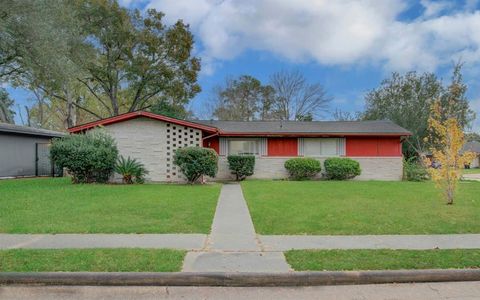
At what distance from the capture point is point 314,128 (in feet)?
71.3

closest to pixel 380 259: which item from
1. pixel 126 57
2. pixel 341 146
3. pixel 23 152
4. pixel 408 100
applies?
pixel 341 146

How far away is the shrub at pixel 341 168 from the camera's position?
19947 millimetres

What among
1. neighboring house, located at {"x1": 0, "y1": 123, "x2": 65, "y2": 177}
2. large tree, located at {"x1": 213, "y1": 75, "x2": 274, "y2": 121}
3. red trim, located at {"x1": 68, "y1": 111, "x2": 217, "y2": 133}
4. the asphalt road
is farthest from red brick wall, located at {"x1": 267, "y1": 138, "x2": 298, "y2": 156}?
large tree, located at {"x1": 213, "y1": 75, "x2": 274, "y2": 121}

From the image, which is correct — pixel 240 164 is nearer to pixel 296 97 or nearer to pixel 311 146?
pixel 311 146

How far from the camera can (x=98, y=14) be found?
29531 millimetres

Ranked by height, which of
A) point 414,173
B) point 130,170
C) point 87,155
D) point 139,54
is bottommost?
point 414,173

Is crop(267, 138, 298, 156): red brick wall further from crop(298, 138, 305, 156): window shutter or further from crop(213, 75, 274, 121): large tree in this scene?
crop(213, 75, 274, 121): large tree

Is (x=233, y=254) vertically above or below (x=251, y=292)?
above

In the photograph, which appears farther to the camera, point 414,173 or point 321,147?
point 321,147

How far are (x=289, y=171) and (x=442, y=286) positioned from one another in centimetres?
1607

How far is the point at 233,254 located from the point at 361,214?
14.5 feet

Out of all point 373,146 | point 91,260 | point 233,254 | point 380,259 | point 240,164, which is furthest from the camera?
point 373,146

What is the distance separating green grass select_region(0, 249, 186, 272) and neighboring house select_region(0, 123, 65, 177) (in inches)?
609

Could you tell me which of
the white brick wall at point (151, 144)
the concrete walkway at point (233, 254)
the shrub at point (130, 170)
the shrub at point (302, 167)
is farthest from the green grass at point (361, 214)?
the shrub at point (302, 167)
